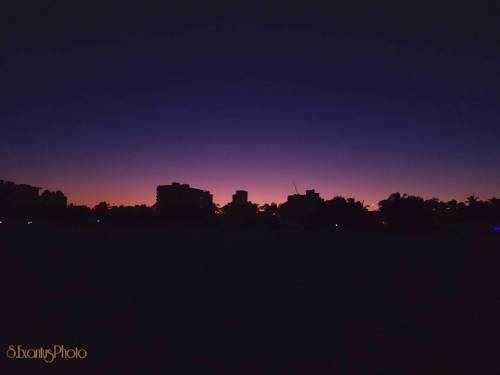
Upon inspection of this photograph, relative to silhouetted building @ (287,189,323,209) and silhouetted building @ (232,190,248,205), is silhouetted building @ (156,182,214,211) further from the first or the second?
silhouetted building @ (287,189,323,209)

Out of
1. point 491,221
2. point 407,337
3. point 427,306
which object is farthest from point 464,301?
point 491,221

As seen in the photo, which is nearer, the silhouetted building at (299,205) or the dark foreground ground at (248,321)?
the dark foreground ground at (248,321)

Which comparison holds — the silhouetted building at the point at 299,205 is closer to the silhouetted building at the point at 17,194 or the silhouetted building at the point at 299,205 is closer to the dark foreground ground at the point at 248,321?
the silhouetted building at the point at 17,194

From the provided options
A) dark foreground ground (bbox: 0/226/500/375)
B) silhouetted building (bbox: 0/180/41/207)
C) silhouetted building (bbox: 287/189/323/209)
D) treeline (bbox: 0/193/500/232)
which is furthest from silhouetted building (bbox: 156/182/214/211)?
dark foreground ground (bbox: 0/226/500/375)

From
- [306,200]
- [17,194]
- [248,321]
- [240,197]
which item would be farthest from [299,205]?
[248,321]

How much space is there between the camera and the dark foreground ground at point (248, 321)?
611 centimetres

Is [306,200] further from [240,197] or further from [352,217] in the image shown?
[352,217]

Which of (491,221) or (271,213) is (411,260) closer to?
(491,221)

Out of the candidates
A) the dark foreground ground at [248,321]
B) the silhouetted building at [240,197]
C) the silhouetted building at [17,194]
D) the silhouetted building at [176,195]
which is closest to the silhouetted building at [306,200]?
the silhouetted building at [240,197]

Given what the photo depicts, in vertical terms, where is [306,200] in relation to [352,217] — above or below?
above

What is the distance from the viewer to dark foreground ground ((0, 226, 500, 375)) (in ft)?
20.0

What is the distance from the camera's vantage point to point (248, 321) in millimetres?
8094

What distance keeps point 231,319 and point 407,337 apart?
352 centimetres

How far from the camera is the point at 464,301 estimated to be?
9.91 meters
